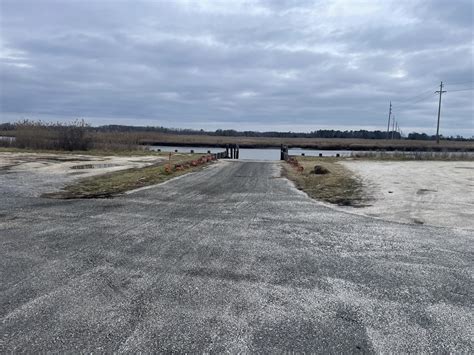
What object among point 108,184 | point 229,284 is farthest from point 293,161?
point 229,284

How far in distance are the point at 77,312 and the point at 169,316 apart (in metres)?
0.85

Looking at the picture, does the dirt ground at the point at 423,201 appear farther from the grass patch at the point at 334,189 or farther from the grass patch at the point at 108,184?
the grass patch at the point at 108,184

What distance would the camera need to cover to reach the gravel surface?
345 cm

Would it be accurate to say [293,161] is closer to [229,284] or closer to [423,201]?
[423,201]

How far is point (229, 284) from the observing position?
4703 mm

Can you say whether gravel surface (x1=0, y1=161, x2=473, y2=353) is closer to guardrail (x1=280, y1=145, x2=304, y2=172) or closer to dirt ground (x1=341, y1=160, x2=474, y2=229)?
dirt ground (x1=341, y1=160, x2=474, y2=229)

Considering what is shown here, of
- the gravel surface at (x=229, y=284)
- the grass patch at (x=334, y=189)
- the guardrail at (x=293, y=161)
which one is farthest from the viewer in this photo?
the guardrail at (x=293, y=161)

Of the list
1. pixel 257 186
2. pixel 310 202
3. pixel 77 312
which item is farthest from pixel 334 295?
pixel 257 186

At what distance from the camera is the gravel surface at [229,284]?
3.45 meters

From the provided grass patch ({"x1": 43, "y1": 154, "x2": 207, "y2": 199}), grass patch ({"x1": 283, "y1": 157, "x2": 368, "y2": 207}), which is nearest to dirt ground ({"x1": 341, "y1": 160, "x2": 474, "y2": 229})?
grass patch ({"x1": 283, "y1": 157, "x2": 368, "y2": 207})

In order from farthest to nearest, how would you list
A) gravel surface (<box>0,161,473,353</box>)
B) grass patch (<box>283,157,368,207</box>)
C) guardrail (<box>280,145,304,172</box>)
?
1. guardrail (<box>280,145,304,172</box>)
2. grass patch (<box>283,157,368,207</box>)
3. gravel surface (<box>0,161,473,353</box>)

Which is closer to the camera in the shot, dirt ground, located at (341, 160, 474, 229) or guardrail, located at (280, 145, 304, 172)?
dirt ground, located at (341, 160, 474, 229)

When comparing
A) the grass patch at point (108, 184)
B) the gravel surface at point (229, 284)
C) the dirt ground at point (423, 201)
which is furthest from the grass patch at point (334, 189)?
the grass patch at point (108, 184)

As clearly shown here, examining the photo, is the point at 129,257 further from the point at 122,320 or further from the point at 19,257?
the point at 122,320
